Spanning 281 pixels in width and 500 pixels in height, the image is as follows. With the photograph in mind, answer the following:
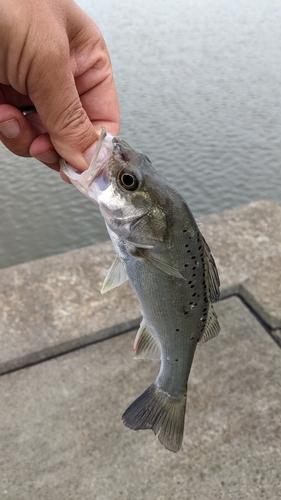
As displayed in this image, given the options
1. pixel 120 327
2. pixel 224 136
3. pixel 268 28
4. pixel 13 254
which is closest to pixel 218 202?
pixel 224 136

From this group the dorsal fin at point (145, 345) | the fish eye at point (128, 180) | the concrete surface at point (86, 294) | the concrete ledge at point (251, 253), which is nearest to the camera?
the fish eye at point (128, 180)

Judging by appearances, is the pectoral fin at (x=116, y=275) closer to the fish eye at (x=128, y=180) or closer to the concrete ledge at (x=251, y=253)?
the fish eye at (x=128, y=180)

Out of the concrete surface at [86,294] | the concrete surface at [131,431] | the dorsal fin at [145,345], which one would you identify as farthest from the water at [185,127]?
the dorsal fin at [145,345]

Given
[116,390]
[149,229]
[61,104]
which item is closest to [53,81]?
[61,104]

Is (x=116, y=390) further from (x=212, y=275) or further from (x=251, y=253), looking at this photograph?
(x=251, y=253)

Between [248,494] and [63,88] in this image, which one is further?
[248,494]

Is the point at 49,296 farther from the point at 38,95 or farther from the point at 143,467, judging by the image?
the point at 38,95

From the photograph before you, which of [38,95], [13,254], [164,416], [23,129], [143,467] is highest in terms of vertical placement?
[38,95]

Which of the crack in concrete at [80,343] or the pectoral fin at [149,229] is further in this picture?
the crack in concrete at [80,343]
